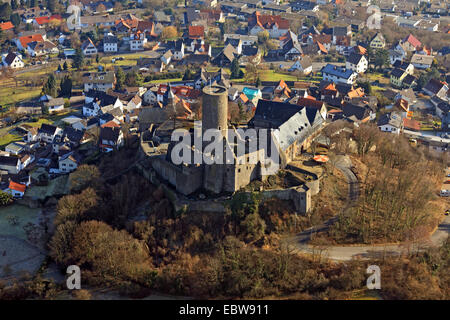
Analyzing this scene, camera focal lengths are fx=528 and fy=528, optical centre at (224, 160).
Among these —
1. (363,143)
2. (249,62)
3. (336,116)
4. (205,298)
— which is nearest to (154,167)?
(205,298)

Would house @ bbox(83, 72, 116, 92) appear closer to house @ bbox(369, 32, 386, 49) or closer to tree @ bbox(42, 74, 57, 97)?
tree @ bbox(42, 74, 57, 97)

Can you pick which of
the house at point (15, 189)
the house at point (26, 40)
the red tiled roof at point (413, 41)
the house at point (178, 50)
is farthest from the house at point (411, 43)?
the house at point (15, 189)

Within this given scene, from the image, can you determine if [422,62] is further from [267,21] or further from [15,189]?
[15,189]

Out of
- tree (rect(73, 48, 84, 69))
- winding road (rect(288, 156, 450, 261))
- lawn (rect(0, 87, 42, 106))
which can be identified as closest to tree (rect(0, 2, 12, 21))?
tree (rect(73, 48, 84, 69))

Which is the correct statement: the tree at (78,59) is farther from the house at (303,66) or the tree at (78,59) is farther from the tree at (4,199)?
the tree at (4,199)

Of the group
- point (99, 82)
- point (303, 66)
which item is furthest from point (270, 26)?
point (99, 82)
